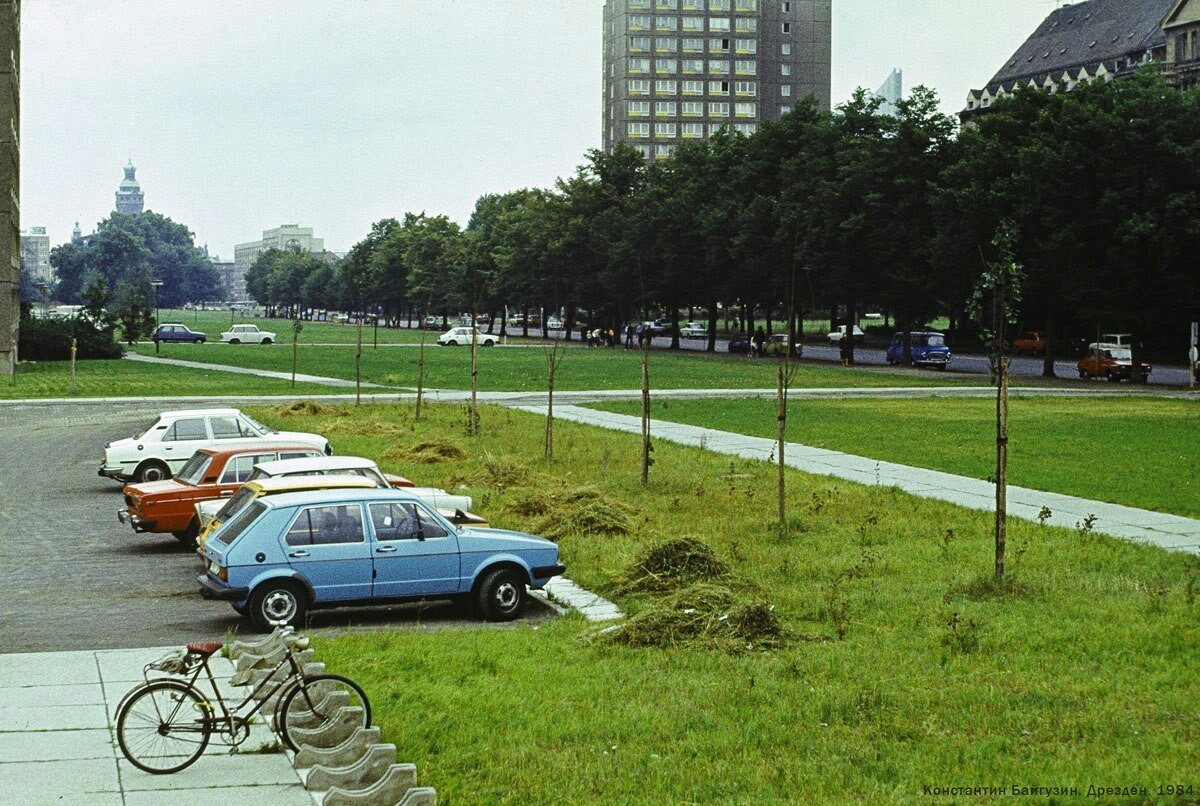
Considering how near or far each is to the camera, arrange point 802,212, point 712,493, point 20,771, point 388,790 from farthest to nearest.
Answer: point 802,212
point 712,493
point 20,771
point 388,790

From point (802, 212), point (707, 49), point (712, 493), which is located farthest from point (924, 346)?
point (707, 49)

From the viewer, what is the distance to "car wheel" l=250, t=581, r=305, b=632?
14984 millimetres

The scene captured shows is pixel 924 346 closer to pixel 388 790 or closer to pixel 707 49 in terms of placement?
pixel 388 790

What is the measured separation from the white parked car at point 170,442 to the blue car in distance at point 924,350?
55.9 meters

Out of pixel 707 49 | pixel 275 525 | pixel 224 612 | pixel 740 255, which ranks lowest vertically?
pixel 224 612

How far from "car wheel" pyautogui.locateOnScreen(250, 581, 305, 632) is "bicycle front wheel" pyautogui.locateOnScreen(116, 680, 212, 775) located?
4.76m

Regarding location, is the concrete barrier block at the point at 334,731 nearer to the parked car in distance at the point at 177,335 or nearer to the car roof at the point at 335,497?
the car roof at the point at 335,497

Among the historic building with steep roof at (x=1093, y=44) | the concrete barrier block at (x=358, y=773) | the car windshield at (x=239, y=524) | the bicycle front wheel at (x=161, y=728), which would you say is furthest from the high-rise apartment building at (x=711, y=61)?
the concrete barrier block at (x=358, y=773)

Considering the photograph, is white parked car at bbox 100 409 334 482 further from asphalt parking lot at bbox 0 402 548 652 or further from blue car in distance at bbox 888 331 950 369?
blue car in distance at bbox 888 331 950 369

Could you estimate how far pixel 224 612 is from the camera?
53.2 feet

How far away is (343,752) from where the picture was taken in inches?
392

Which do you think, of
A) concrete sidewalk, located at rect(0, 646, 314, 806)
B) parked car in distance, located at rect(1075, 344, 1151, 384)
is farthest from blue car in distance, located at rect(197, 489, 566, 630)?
parked car in distance, located at rect(1075, 344, 1151, 384)

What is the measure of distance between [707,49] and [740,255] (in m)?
111

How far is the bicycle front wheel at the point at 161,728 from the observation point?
33.0 ft
